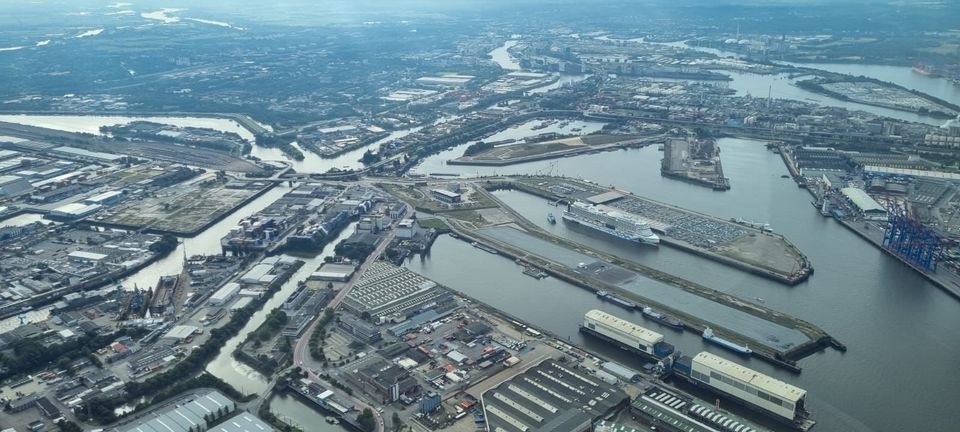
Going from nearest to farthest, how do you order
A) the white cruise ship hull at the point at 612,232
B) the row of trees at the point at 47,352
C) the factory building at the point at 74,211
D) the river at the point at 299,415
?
the river at the point at 299,415
the row of trees at the point at 47,352
the white cruise ship hull at the point at 612,232
the factory building at the point at 74,211

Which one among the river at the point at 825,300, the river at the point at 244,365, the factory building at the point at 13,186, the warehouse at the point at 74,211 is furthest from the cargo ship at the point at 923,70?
the factory building at the point at 13,186

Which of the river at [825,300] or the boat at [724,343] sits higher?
the boat at [724,343]

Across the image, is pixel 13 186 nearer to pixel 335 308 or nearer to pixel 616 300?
pixel 335 308

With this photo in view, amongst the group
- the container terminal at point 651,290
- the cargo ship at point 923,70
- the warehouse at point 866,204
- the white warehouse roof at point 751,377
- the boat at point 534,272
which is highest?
the cargo ship at point 923,70

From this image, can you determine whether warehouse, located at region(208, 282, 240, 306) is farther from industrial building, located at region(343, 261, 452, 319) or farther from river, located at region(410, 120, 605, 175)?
river, located at region(410, 120, 605, 175)

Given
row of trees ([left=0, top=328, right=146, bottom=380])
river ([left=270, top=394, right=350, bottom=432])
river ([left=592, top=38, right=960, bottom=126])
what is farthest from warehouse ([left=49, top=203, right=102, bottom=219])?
river ([left=592, top=38, right=960, bottom=126])

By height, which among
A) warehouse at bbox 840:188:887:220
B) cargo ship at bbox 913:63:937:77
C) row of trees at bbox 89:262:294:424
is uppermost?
cargo ship at bbox 913:63:937:77

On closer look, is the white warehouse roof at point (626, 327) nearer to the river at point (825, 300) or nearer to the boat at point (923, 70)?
the river at point (825, 300)
